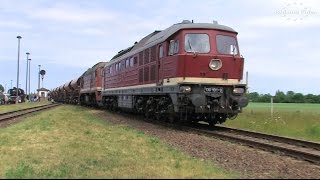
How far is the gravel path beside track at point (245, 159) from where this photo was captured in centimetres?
902

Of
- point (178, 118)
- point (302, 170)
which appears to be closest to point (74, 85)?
point (178, 118)

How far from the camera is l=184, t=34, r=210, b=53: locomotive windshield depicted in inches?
680

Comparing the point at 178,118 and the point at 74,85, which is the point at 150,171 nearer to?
the point at 178,118

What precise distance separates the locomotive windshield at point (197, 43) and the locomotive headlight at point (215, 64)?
44 centimetres

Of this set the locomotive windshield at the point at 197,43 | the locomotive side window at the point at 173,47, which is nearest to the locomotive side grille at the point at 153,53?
the locomotive side window at the point at 173,47

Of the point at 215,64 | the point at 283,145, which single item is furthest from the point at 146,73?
the point at 283,145

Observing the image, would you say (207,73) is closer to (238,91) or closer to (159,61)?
(238,91)

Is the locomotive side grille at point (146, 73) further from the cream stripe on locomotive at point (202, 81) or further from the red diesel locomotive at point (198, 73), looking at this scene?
the cream stripe on locomotive at point (202, 81)

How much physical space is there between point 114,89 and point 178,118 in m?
10.6

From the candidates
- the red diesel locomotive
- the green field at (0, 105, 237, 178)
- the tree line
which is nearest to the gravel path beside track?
the green field at (0, 105, 237, 178)

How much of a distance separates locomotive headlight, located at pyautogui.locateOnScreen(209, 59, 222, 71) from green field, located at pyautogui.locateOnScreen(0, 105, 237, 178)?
430cm

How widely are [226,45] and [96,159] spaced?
375 inches

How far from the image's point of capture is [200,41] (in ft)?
57.5

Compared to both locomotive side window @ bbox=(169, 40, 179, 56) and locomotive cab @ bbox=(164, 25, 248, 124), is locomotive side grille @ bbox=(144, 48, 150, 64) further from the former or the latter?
locomotive cab @ bbox=(164, 25, 248, 124)
